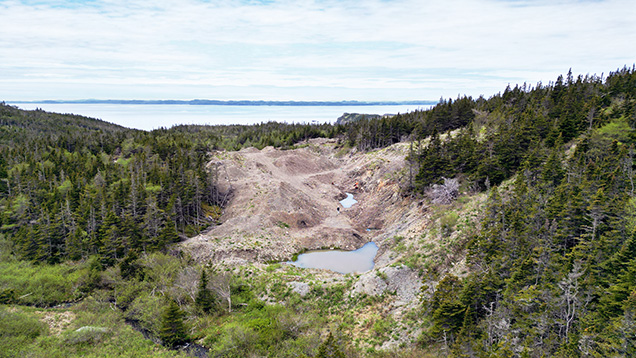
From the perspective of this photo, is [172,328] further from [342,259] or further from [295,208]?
[295,208]

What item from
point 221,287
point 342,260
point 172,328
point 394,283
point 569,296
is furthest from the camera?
point 342,260

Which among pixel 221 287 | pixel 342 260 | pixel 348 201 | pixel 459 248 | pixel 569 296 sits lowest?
pixel 342 260

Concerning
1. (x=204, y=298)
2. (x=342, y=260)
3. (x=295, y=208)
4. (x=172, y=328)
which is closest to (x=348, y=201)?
(x=295, y=208)

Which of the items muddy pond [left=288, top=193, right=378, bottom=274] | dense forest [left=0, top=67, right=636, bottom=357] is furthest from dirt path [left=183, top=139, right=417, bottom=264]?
dense forest [left=0, top=67, right=636, bottom=357]

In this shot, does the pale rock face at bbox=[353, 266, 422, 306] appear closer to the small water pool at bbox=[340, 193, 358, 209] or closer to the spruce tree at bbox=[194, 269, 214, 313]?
the spruce tree at bbox=[194, 269, 214, 313]

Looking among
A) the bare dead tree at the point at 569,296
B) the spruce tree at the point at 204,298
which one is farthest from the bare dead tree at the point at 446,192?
the spruce tree at the point at 204,298

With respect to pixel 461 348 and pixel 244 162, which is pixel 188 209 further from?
pixel 461 348
